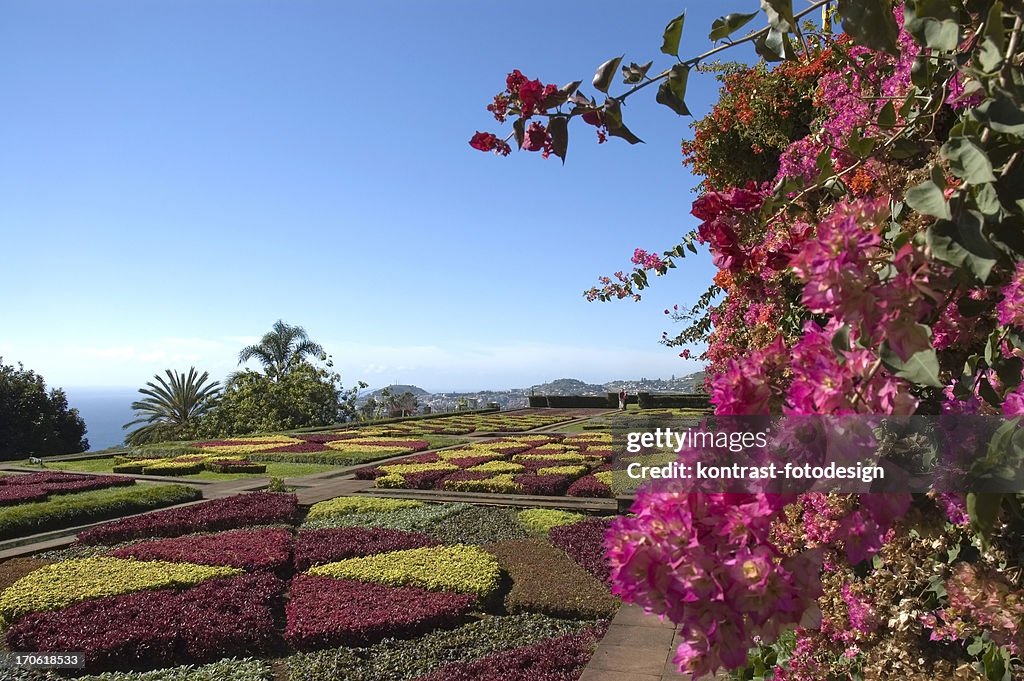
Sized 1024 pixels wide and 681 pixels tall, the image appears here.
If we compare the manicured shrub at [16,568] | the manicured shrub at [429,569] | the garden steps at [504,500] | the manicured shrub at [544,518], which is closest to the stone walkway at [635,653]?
the manicured shrub at [429,569]

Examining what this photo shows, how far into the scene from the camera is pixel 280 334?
36.5m

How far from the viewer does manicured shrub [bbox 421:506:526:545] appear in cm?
704

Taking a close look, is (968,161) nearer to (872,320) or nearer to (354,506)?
(872,320)

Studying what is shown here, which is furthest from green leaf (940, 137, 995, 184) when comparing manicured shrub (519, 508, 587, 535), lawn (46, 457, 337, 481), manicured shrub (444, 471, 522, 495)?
lawn (46, 457, 337, 481)

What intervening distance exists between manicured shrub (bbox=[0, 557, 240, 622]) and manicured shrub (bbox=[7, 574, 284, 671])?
0.20 meters

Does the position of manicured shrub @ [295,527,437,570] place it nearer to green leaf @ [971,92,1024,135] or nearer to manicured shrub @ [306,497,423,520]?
manicured shrub @ [306,497,423,520]

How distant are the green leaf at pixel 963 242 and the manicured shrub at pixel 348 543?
6.29 m

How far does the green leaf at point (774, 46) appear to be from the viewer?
1477mm

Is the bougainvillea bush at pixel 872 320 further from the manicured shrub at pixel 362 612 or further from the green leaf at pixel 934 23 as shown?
the manicured shrub at pixel 362 612

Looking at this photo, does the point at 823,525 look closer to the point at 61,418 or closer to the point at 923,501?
the point at 923,501

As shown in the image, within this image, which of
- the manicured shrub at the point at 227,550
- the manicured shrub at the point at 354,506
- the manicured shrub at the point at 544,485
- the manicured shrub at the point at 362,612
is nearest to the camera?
the manicured shrub at the point at 362,612

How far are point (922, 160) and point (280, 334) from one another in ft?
123

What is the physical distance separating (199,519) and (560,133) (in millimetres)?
7955

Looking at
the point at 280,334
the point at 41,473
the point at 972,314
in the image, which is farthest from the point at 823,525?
the point at 280,334
